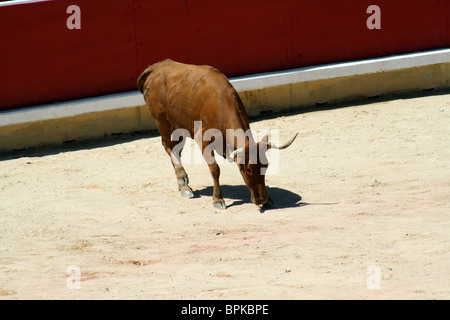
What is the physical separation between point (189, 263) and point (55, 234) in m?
1.52

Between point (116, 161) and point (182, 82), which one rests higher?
point (182, 82)

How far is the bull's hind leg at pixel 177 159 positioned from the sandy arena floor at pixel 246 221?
0.15 m

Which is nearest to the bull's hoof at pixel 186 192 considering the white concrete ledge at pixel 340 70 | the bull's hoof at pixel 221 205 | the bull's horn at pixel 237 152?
the bull's hoof at pixel 221 205

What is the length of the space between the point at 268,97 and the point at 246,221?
420cm

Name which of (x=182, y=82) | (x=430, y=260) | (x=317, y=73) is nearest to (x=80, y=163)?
(x=182, y=82)

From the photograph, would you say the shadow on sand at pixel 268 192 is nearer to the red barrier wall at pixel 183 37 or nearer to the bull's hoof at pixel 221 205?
the bull's hoof at pixel 221 205

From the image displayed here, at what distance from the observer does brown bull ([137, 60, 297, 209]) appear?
7723 millimetres

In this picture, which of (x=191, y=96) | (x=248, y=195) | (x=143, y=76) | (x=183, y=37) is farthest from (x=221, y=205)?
(x=183, y=37)

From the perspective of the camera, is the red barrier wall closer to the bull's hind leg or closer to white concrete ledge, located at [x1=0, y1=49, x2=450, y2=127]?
white concrete ledge, located at [x1=0, y1=49, x2=450, y2=127]

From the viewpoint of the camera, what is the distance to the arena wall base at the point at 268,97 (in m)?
10.6

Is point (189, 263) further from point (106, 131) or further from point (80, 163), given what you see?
point (106, 131)

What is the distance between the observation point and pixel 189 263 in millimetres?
6527

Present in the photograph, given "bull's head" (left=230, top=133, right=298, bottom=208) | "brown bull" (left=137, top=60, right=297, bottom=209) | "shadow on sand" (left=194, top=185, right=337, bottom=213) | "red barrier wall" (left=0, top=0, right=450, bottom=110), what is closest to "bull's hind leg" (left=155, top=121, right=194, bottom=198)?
"brown bull" (left=137, top=60, right=297, bottom=209)

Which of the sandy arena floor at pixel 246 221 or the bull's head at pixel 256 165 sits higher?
the bull's head at pixel 256 165
